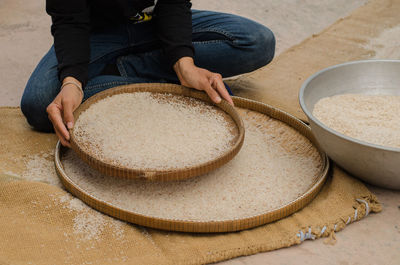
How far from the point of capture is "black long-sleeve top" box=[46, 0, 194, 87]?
1.61 m

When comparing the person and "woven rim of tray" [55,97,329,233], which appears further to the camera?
the person

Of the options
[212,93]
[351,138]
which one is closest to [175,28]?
[212,93]

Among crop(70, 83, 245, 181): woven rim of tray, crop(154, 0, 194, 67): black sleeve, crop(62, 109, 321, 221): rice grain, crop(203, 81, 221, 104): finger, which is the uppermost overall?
crop(154, 0, 194, 67): black sleeve

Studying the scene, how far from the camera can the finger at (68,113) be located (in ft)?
4.62

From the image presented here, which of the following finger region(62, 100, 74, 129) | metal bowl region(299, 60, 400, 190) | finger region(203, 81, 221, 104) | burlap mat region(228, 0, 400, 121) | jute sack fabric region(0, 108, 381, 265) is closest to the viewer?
jute sack fabric region(0, 108, 381, 265)

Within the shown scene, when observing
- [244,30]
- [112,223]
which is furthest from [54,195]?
[244,30]

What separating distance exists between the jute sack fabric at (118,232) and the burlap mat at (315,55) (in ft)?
2.04

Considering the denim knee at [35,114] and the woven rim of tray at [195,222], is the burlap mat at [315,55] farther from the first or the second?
the denim knee at [35,114]

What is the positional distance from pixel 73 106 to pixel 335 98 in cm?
89

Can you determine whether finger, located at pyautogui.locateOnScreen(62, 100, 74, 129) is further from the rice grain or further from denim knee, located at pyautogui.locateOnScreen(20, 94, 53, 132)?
denim knee, located at pyautogui.locateOnScreen(20, 94, 53, 132)

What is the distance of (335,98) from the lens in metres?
1.65

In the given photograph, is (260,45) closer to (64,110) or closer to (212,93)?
(212,93)

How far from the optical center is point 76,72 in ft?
5.21

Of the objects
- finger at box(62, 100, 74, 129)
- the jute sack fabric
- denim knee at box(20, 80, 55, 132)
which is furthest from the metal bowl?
denim knee at box(20, 80, 55, 132)
